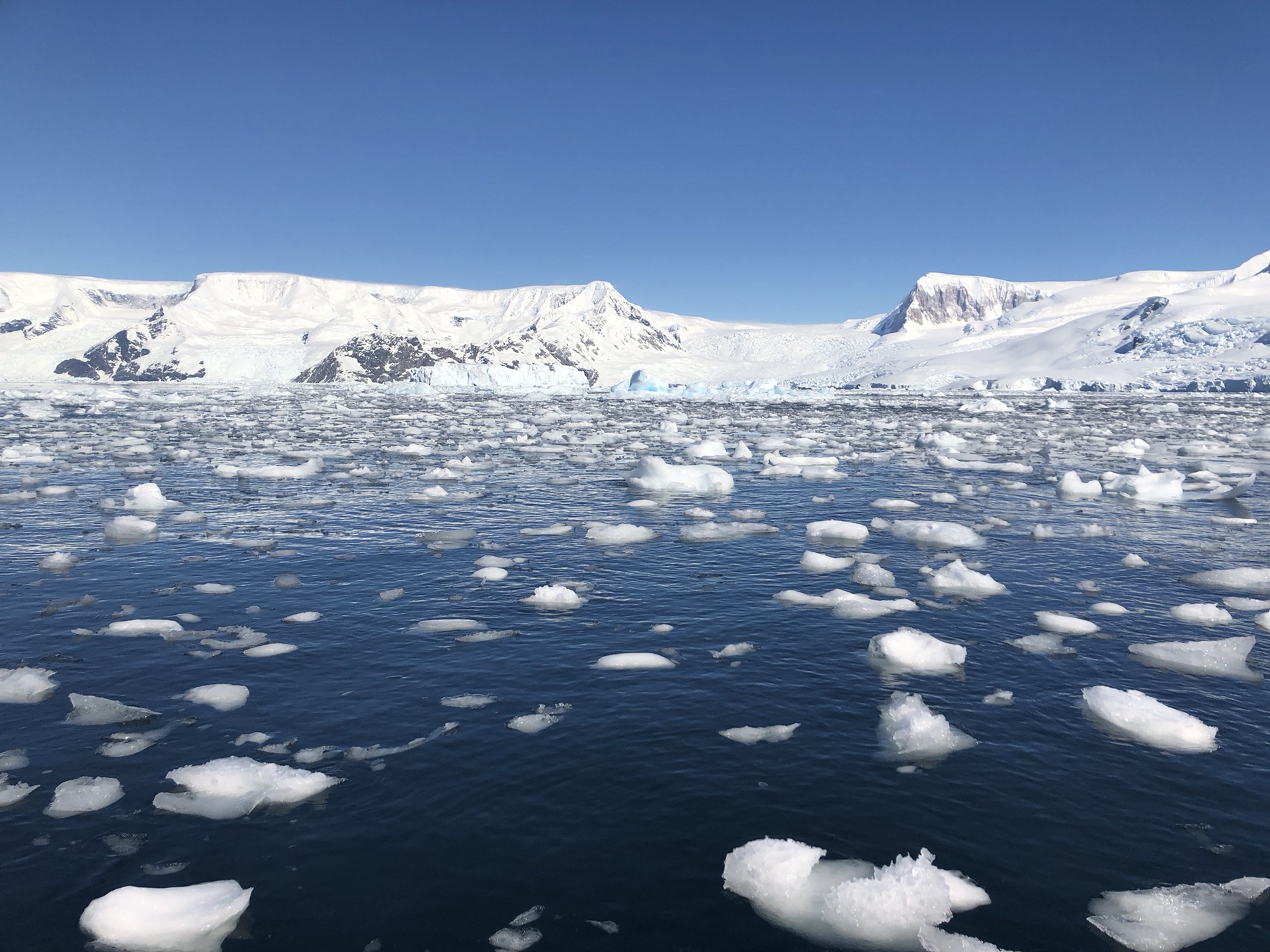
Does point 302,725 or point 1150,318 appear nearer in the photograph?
point 302,725

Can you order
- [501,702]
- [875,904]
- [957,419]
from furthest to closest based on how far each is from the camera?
[957,419] < [501,702] < [875,904]

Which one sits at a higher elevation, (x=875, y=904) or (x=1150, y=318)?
(x=1150, y=318)

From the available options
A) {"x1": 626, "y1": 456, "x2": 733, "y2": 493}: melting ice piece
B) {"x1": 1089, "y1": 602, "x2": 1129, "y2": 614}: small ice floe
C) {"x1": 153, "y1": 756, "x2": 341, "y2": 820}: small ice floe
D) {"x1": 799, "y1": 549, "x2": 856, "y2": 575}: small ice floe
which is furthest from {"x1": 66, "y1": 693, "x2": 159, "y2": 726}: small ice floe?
{"x1": 626, "y1": 456, "x2": 733, "y2": 493}: melting ice piece

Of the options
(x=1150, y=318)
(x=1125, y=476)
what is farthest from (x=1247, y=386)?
(x=1125, y=476)

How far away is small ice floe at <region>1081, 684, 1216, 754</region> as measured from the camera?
9.34 m

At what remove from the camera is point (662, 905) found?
6.58 m

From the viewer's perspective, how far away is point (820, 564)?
16812 mm

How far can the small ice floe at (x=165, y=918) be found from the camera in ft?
20.1

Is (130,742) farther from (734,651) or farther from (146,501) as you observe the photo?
(146,501)

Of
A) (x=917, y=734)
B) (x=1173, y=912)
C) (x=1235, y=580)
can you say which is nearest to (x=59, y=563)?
(x=917, y=734)

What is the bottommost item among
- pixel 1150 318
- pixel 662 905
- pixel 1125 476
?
pixel 662 905

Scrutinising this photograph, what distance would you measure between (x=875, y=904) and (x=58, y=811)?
772cm

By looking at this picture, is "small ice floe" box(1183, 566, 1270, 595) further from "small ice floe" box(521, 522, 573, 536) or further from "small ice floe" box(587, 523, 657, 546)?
"small ice floe" box(521, 522, 573, 536)

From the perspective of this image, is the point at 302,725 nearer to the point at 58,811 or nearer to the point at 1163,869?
A: the point at 58,811
